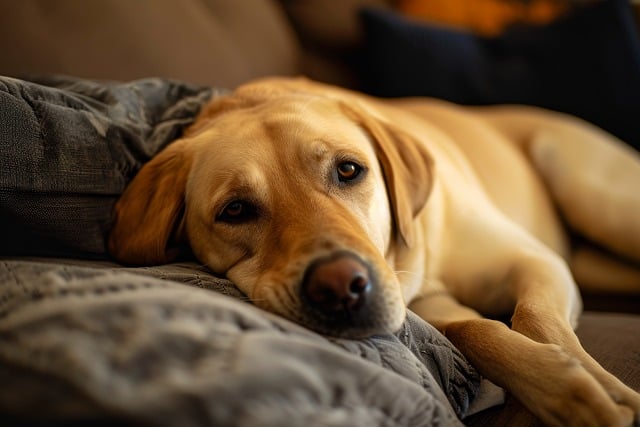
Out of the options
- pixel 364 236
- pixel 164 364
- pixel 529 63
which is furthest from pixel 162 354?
pixel 529 63

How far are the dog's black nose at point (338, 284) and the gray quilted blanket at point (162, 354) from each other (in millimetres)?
85

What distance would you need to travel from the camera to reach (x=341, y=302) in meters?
1.11

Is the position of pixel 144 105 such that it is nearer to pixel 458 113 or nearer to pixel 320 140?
pixel 320 140

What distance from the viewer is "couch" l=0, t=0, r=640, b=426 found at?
0.70 meters

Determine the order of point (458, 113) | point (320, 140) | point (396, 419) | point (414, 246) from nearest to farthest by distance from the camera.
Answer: point (396, 419) → point (320, 140) → point (414, 246) → point (458, 113)

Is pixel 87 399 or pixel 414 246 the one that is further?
pixel 414 246

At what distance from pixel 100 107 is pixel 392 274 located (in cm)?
87

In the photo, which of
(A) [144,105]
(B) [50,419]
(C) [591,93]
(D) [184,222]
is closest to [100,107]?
(A) [144,105]

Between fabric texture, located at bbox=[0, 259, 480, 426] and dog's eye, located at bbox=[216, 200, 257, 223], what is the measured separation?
547mm

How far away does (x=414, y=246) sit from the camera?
1.67m

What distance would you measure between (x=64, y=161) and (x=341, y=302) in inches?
27.6

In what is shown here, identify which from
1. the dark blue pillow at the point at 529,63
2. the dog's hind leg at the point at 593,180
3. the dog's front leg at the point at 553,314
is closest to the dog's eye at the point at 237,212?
the dog's front leg at the point at 553,314

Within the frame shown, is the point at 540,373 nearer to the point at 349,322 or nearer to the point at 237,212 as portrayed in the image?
the point at 349,322

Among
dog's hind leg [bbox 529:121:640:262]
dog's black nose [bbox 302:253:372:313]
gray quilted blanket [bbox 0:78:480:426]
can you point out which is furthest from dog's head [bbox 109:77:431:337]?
dog's hind leg [bbox 529:121:640:262]
